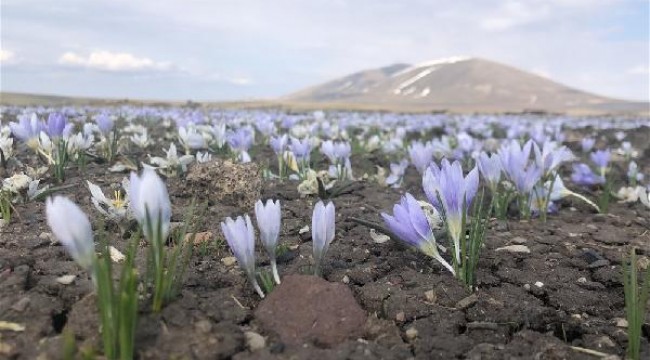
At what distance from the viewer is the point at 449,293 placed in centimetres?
182

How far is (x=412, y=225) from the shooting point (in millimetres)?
1834

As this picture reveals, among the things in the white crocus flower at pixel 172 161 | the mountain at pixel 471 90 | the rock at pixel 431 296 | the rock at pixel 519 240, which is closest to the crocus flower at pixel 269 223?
the rock at pixel 431 296

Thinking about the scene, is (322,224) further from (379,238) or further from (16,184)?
(16,184)

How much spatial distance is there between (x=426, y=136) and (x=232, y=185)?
6.70 meters

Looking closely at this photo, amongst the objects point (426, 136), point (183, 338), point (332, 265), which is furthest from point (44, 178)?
point (426, 136)

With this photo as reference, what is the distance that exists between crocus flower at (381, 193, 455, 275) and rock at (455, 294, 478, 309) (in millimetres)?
118

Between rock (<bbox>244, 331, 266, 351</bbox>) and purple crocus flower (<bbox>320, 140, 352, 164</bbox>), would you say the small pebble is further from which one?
purple crocus flower (<bbox>320, 140, 352, 164</bbox>)

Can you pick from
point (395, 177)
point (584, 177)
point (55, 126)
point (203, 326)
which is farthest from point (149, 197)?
point (584, 177)

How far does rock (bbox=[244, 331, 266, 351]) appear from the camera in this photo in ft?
4.73

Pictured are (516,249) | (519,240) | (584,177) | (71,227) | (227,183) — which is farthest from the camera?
(584,177)

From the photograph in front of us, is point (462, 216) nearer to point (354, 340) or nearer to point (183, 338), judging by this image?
point (354, 340)

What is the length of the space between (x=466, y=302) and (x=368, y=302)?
0.28 m

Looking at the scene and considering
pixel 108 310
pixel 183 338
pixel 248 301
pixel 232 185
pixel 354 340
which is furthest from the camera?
pixel 232 185

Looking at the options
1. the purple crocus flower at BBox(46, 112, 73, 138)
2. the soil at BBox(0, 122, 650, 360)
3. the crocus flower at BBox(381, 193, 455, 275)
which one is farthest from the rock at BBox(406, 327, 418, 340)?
the purple crocus flower at BBox(46, 112, 73, 138)
